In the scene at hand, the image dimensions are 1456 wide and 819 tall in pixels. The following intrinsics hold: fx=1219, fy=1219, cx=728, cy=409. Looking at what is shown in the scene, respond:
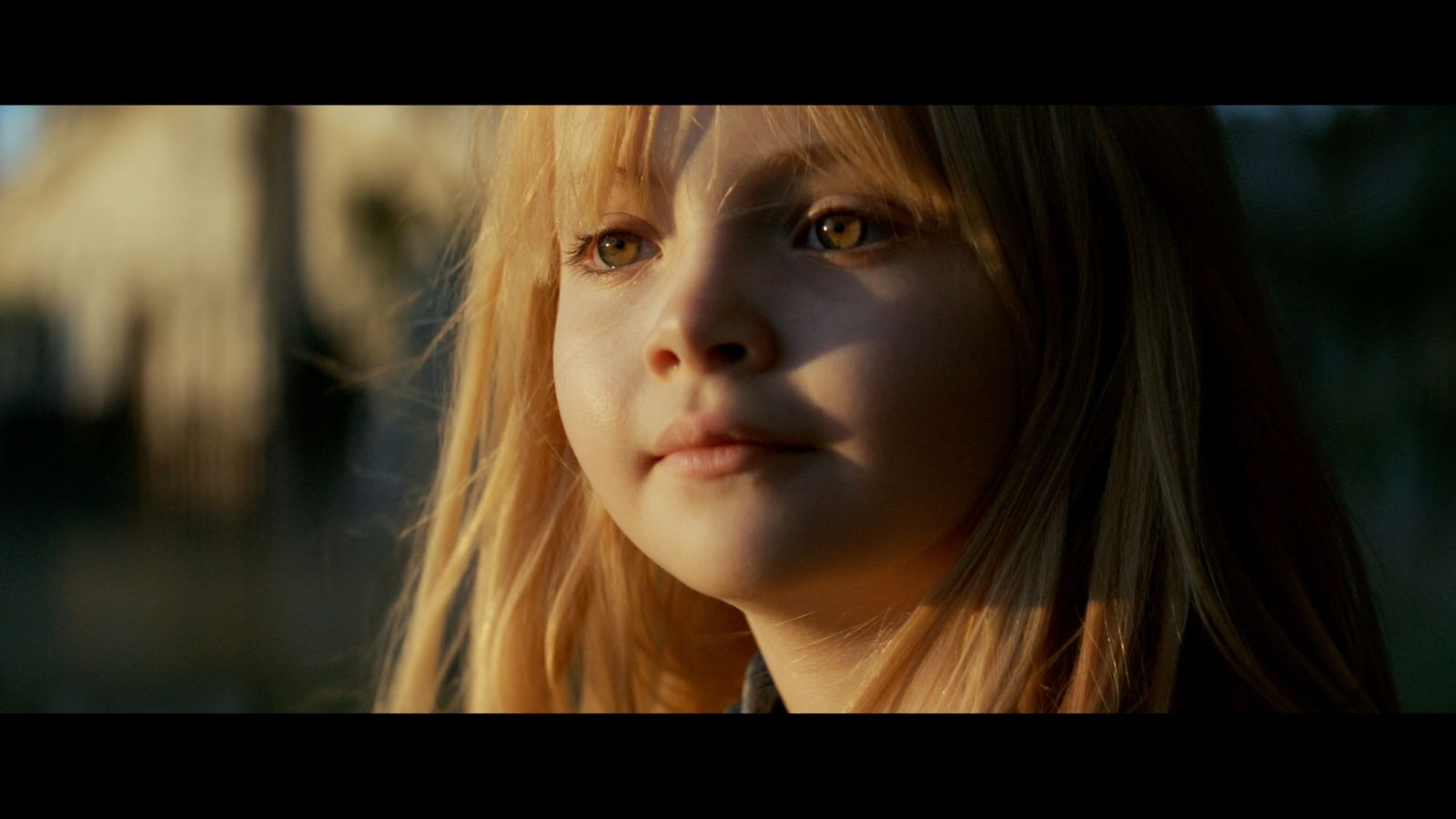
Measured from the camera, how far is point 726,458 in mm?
608

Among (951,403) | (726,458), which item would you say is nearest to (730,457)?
(726,458)

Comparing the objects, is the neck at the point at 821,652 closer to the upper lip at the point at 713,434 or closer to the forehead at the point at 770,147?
the upper lip at the point at 713,434

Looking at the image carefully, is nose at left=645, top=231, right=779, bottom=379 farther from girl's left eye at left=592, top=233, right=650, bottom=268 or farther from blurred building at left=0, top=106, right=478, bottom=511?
blurred building at left=0, top=106, right=478, bottom=511

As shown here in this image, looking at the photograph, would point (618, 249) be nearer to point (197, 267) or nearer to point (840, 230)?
point (840, 230)

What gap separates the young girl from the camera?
606 mm

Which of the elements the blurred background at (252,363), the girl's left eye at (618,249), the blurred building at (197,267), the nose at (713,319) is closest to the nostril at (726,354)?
the nose at (713,319)

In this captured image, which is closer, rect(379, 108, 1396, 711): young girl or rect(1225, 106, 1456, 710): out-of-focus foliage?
rect(379, 108, 1396, 711): young girl

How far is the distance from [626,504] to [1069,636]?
0.25 m

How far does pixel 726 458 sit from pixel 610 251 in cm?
16

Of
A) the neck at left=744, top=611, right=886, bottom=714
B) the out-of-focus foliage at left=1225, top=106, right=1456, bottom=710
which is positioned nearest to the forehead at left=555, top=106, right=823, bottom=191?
the neck at left=744, top=611, right=886, bottom=714

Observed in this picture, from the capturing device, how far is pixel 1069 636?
67cm

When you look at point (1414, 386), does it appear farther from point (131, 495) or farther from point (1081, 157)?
point (131, 495)
